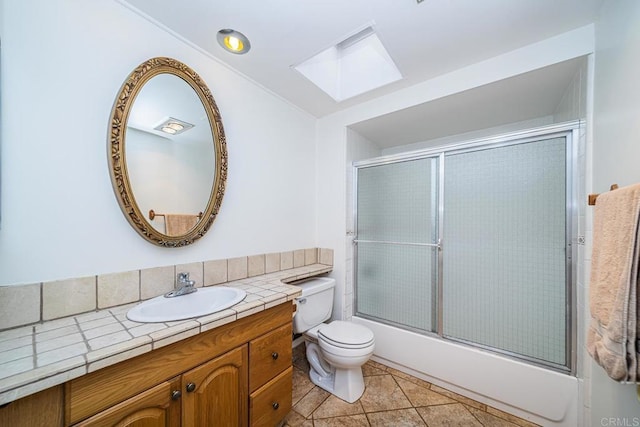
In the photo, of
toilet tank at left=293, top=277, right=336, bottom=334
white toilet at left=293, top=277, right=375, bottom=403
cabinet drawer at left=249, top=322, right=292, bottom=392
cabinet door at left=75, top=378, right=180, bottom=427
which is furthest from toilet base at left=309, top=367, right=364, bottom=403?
cabinet door at left=75, top=378, right=180, bottom=427

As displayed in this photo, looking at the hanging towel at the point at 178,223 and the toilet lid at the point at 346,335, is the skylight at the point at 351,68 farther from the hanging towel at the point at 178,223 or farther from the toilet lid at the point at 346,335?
the toilet lid at the point at 346,335

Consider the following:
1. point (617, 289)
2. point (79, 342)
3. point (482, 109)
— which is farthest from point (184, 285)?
point (482, 109)

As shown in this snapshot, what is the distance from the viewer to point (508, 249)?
5.12 ft

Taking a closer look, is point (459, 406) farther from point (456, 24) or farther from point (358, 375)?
point (456, 24)

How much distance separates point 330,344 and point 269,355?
1.66 ft

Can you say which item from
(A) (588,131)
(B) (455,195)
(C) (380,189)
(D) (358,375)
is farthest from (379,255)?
(A) (588,131)

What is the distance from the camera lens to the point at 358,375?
1.64 m

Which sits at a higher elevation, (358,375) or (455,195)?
(455,195)

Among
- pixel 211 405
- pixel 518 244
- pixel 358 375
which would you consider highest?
pixel 518 244

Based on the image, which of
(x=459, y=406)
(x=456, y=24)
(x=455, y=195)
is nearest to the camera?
(x=456, y=24)

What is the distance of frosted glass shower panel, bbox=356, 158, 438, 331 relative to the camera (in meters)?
1.88

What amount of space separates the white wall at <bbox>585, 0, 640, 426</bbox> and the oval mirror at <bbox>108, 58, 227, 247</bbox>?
1.93 meters

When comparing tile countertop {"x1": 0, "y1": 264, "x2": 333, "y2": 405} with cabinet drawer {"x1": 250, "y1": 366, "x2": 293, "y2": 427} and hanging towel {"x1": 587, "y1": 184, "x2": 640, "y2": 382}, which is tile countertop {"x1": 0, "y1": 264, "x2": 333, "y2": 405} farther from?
hanging towel {"x1": 587, "y1": 184, "x2": 640, "y2": 382}

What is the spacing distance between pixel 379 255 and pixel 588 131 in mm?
1511
